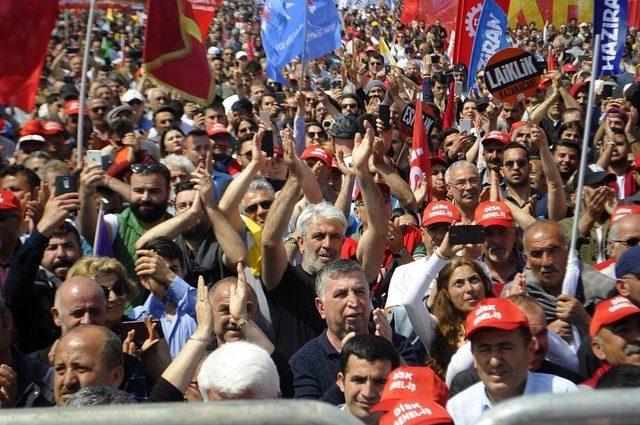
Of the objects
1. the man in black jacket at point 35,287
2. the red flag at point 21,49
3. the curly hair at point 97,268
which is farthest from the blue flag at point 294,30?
the curly hair at point 97,268

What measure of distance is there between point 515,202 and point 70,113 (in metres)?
4.56

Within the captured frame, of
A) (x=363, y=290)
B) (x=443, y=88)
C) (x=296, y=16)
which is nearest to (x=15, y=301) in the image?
(x=363, y=290)

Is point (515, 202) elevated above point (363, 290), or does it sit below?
above

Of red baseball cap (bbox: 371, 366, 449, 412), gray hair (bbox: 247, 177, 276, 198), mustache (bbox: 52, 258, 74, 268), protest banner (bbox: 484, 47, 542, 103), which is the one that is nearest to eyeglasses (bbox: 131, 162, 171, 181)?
gray hair (bbox: 247, 177, 276, 198)

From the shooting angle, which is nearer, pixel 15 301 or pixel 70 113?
pixel 15 301

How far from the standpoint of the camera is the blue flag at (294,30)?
40.8ft

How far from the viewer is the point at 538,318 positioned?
4.25 metres

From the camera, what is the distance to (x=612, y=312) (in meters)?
4.01

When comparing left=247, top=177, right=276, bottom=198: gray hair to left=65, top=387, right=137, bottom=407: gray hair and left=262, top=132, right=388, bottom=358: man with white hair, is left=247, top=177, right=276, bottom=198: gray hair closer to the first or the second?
left=262, top=132, right=388, bottom=358: man with white hair

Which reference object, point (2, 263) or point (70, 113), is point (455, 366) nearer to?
point (2, 263)

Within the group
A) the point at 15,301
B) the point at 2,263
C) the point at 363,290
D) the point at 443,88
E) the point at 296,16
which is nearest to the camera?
the point at 363,290

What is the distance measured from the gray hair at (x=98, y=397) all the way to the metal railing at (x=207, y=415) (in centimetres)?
167

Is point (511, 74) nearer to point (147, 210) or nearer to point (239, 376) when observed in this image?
point (147, 210)

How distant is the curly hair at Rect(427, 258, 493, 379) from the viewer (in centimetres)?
471
